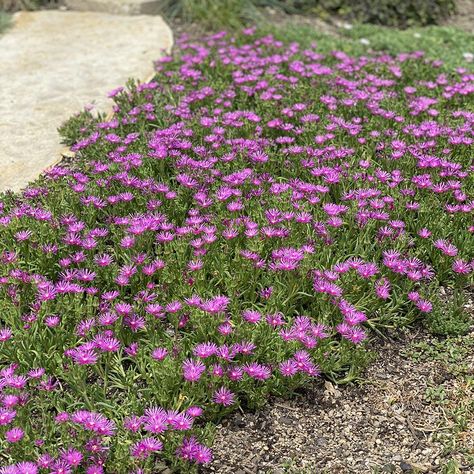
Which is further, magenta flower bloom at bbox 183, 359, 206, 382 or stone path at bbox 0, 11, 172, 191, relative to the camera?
stone path at bbox 0, 11, 172, 191

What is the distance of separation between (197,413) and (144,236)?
1300 millimetres

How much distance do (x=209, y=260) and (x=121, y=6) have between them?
5899 millimetres

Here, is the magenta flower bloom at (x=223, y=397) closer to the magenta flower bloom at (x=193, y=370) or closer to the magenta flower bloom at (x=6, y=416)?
the magenta flower bloom at (x=193, y=370)

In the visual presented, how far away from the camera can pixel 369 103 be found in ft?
17.7

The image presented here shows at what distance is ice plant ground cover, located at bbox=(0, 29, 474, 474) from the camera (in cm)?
301

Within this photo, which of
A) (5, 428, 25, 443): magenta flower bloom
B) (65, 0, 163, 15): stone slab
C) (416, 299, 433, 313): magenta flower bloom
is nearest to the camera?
(5, 428, 25, 443): magenta flower bloom

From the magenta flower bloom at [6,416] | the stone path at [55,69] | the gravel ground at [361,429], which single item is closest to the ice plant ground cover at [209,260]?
the magenta flower bloom at [6,416]

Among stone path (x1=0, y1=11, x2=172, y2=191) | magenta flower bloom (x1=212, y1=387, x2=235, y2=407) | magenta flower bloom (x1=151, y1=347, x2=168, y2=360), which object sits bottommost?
magenta flower bloom (x1=212, y1=387, x2=235, y2=407)

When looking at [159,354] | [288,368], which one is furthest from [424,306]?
[159,354]

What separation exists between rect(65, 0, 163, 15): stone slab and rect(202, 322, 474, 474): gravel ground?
6366 mm

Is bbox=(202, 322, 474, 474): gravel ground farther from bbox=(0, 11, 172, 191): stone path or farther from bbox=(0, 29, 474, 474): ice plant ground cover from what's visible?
bbox=(0, 11, 172, 191): stone path

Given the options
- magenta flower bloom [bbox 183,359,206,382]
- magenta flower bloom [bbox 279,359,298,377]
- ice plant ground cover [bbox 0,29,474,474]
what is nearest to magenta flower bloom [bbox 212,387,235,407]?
ice plant ground cover [bbox 0,29,474,474]

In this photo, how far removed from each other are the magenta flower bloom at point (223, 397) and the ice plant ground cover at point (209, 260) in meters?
0.01

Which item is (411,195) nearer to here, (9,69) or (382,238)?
(382,238)
